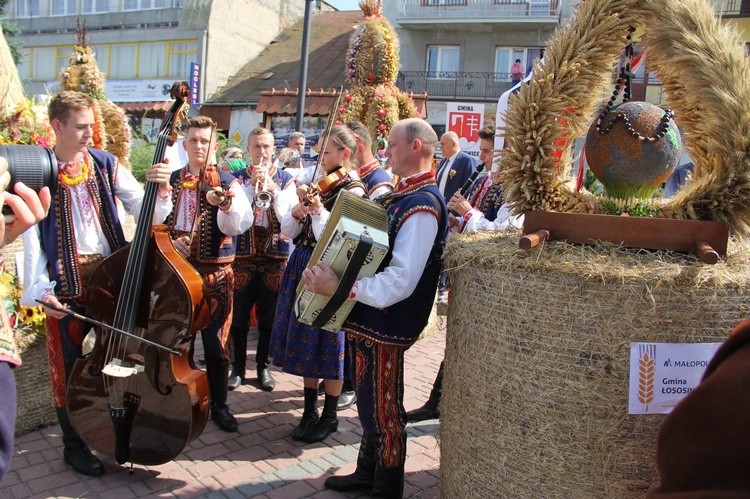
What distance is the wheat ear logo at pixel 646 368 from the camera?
2.10 m

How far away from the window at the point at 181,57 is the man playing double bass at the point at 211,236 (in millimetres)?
21315

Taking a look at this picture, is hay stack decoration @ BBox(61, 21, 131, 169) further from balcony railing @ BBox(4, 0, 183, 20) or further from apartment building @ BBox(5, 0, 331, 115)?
balcony railing @ BBox(4, 0, 183, 20)

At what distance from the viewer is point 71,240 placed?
3.34 metres

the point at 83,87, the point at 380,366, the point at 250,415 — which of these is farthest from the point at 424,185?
the point at 83,87

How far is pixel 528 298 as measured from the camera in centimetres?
222

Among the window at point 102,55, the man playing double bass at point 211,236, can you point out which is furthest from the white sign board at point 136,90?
the man playing double bass at point 211,236

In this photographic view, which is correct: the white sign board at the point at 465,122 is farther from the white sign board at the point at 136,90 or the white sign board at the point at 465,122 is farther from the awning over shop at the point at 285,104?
the white sign board at the point at 136,90

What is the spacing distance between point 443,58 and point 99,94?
61.5 feet

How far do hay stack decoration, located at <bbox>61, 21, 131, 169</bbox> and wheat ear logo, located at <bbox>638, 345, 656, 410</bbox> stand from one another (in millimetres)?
4973

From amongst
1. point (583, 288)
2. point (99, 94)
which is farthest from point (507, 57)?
point (583, 288)

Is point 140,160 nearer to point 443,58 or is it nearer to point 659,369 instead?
point 659,369

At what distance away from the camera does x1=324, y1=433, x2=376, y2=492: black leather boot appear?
3252 mm

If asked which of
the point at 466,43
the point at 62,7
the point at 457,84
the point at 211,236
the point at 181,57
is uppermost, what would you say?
the point at 62,7

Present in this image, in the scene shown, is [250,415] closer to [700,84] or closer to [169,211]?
[169,211]
